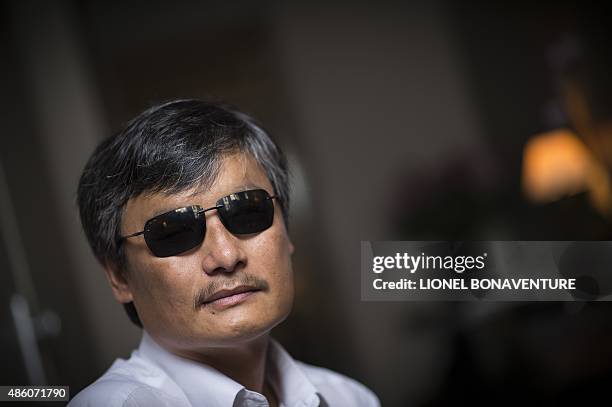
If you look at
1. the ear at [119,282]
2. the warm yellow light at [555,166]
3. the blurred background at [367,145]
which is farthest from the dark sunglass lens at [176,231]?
the warm yellow light at [555,166]

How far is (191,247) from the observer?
0.83m

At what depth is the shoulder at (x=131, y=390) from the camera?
2.70ft

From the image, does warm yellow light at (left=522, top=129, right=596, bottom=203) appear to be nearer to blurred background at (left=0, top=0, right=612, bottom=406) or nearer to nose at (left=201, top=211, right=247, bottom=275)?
blurred background at (left=0, top=0, right=612, bottom=406)

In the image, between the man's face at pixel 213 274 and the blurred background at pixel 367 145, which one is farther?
the blurred background at pixel 367 145

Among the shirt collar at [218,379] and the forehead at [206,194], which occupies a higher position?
the forehead at [206,194]

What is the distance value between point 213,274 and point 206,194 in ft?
0.35

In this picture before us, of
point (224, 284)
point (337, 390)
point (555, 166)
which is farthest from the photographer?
point (555, 166)

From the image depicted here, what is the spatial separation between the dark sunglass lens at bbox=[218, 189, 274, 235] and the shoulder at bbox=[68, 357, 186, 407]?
0.24 m

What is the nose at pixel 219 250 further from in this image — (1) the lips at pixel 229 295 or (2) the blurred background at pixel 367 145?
(2) the blurred background at pixel 367 145

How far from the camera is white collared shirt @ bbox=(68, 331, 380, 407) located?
0.83 meters

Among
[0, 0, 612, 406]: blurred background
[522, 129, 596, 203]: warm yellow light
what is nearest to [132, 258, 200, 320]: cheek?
[0, 0, 612, 406]: blurred background

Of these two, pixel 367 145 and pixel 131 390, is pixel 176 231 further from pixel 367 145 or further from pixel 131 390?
pixel 367 145

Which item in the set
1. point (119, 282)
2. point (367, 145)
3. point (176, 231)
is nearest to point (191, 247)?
point (176, 231)

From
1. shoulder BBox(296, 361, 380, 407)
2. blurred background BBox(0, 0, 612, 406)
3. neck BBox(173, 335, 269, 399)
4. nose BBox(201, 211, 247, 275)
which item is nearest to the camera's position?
nose BBox(201, 211, 247, 275)
